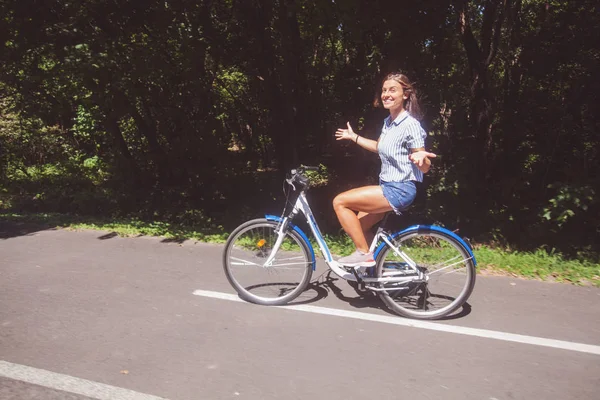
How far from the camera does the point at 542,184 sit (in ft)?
21.9

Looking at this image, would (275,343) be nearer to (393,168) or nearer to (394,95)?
(393,168)

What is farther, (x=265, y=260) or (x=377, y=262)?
(x=265, y=260)

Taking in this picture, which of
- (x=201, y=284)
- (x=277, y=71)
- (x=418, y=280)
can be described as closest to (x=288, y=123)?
(x=277, y=71)

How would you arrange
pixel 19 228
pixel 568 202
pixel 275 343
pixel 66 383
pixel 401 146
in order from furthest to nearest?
pixel 19 228, pixel 568 202, pixel 401 146, pixel 275 343, pixel 66 383

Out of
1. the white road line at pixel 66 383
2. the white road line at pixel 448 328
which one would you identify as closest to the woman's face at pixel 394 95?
the white road line at pixel 448 328

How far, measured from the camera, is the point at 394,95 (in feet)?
11.8

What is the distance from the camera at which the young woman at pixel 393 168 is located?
350 centimetres

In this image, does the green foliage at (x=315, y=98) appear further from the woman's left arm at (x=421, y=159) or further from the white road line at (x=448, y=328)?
the woman's left arm at (x=421, y=159)

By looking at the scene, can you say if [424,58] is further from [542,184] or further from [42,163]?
[42,163]

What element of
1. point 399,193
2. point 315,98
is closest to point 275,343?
point 399,193

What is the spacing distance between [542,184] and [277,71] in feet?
19.0

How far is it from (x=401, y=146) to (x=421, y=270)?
1122 mm

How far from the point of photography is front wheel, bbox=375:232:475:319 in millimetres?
3705

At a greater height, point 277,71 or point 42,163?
point 277,71
